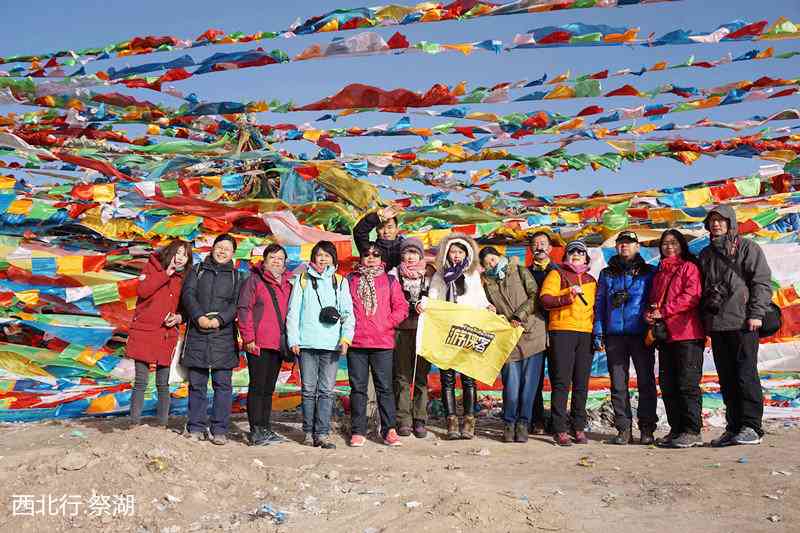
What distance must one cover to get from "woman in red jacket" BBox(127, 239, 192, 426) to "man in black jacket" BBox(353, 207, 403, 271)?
1607 millimetres

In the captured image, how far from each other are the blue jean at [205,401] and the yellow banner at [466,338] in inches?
62.0

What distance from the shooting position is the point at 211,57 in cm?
660

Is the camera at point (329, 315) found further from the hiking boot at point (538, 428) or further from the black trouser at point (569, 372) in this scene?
the hiking boot at point (538, 428)

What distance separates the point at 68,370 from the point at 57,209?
7.74 ft

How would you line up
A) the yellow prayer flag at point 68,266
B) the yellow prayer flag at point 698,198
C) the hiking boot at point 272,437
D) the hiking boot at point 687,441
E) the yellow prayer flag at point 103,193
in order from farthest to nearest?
the yellow prayer flag at point 698,198
the yellow prayer flag at point 103,193
the yellow prayer flag at point 68,266
the hiking boot at point 272,437
the hiking boot at point 687,441

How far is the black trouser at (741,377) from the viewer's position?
18.2 feet

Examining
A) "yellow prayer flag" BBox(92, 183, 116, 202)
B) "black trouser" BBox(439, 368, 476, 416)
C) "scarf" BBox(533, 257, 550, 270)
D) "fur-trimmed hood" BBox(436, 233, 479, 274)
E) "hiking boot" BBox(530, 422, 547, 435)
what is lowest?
"hiking boot" BBox(530, 422, 547, 435)

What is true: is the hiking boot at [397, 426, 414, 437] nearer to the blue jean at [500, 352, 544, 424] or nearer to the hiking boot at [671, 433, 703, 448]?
the blue jean at [500, 352, 544, 424]

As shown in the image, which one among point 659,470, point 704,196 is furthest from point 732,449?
point 704,196

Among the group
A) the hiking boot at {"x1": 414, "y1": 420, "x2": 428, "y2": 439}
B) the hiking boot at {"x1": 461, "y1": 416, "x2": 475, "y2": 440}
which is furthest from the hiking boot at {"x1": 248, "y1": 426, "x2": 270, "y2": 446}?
the hiking boot at {"x1": 461, "y1": 416, "x2": 475, "y2": 440}

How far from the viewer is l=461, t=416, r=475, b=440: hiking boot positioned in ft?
20.3

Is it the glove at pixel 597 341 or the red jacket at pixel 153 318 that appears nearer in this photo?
the red jacket at pixel 153 318

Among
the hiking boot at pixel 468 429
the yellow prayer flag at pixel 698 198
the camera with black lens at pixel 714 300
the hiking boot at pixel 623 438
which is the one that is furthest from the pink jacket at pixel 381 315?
the yellow prayer flag at pixel 698 198

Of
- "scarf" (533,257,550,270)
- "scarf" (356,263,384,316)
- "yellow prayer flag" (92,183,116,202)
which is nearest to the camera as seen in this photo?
"scarf" (356,263,384,316)
